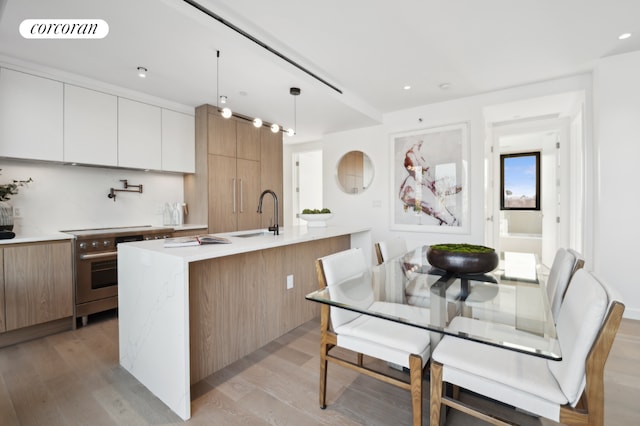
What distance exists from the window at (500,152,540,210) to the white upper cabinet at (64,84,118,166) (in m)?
6.92

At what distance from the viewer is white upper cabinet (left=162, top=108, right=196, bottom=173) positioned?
3.71 metres

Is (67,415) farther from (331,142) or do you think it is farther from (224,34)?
(331,142)

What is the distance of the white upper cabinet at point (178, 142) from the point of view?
3705 mm

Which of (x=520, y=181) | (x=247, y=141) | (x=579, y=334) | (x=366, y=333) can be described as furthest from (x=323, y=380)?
(x=520, y=181)

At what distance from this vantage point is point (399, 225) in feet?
14.6

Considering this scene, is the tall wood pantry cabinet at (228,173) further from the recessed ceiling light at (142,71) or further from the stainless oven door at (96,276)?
the stainless oven door at (96,276)

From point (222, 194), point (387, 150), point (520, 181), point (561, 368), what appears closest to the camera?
point (561, 368)

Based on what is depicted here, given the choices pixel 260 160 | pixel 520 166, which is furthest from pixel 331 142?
pixel 520 166

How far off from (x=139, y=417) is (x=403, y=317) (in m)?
1.52

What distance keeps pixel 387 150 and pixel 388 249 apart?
239cm

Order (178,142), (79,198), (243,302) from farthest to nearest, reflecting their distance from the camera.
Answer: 1. (178,142)
2. (79,198)
3. (243,302)

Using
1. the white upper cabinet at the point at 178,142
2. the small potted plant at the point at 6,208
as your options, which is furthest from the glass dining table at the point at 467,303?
the white upper cabinet at the point at 178,142

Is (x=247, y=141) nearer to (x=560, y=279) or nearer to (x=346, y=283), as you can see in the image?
(x=346, y=283)

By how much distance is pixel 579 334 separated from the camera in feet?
3.29
